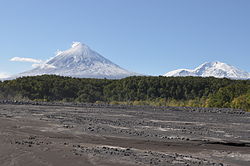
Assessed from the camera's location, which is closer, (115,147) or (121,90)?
(115,147)

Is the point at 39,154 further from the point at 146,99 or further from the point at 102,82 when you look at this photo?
the point at 102,82

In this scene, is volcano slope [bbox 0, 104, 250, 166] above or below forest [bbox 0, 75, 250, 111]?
below

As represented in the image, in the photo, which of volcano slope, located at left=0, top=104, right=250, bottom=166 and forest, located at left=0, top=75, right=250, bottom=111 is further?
forest, located at left=0, top=75, right=250, bottom=111

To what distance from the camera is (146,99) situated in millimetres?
53750

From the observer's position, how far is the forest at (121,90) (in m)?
49.8

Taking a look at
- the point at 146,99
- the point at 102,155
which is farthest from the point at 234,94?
the point at 102,155

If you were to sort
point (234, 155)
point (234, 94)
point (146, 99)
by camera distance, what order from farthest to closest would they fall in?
point (146, 99)
point (234, 94)
point (234, 155)

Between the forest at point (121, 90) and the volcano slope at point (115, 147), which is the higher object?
the forest at point (121, 90)

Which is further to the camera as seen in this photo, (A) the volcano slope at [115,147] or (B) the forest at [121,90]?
(B) the forest at [121,90]

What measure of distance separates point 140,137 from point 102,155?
4075 mm

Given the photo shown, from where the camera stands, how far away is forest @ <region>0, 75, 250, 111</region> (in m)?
49.8

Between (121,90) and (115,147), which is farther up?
(121,90)

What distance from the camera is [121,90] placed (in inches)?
2192

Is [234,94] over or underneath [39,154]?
over
